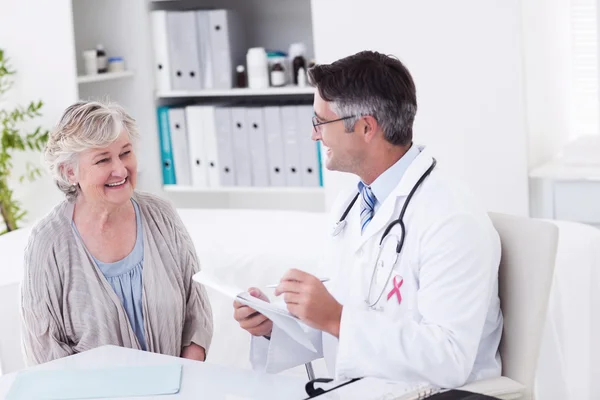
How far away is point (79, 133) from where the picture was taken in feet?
6.95

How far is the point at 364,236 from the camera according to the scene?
5.86 feet

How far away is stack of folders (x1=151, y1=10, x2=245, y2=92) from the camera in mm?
3607

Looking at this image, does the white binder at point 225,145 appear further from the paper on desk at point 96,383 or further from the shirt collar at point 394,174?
the paper on desk at point 96,383

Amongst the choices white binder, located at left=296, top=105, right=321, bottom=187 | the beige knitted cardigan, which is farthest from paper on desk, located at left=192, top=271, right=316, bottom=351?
white binder, located at left=296, top=105, right=321, bottom=187

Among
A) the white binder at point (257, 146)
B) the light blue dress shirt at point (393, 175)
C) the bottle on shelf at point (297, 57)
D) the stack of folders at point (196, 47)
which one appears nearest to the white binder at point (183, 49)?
the stack of folders at point (196, 47)

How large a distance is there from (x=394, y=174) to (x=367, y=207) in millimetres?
98

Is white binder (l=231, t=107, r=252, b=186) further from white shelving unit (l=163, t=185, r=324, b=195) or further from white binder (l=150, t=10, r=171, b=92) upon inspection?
white binder (l=150, t=10, r=171, b=92)

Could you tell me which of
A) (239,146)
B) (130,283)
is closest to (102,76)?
(239,146)

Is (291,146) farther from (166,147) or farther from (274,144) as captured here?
(166,147)

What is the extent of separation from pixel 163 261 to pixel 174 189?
1.71m

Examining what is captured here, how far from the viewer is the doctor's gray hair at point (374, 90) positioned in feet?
5.68

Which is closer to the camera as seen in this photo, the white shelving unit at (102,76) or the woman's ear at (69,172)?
the woman's ear at (69,172)

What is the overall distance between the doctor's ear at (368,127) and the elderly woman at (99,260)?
65 cm

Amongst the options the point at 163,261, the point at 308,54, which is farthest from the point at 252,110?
the point at 163,261
